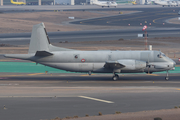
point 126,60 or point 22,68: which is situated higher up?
point 126,60

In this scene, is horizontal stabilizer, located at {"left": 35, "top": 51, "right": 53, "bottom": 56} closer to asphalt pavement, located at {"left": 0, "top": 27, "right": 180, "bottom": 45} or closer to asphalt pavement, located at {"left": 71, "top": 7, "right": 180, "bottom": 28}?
asphalt pavement, located at {"left": 0, "top": 27, "right": 180, "bottom": 45}

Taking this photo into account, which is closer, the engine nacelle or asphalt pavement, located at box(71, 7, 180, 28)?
the engine nacelle

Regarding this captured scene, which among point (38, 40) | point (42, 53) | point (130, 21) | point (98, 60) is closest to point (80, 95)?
point (98, 60)

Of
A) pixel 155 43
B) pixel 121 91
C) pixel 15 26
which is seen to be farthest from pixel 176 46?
pixel 15 26

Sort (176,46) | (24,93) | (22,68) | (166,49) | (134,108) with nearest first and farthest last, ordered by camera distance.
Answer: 1. (134,108)
2. (24,93)
3. (22,68)
4. (166,49)
5. (176,46)

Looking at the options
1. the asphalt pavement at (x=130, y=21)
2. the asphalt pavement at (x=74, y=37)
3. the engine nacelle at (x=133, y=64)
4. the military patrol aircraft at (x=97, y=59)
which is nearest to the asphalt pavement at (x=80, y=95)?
the military patrol aircraft at (x=97, y=59)

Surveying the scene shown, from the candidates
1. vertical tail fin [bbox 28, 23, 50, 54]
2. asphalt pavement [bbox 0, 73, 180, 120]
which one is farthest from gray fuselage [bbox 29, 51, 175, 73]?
asphalt pavement [bbox 0, 73, 180, 120]

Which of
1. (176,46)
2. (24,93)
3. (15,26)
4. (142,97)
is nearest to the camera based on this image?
(142,97)

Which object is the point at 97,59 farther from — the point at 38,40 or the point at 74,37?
the point at 74,37

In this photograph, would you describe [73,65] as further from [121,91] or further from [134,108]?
[134,108]

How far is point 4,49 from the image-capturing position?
196 ft

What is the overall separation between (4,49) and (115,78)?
34171 millimetres

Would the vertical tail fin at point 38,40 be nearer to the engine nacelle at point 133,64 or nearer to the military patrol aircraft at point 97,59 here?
the military patrol aircraft at point 97,59

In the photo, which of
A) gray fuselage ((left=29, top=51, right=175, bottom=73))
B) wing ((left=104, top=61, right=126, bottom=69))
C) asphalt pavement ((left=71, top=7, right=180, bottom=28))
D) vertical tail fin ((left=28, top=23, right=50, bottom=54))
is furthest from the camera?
asphalt pavement ((left=71, top=7, right=180, bottom=28))
